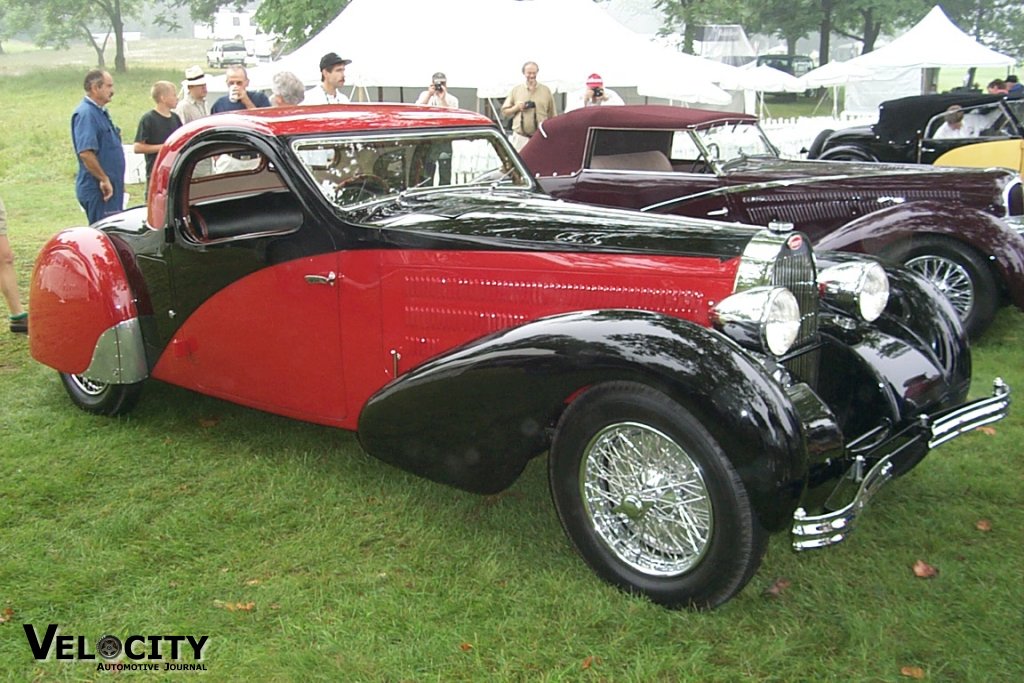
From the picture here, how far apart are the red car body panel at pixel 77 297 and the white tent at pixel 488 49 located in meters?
8.24

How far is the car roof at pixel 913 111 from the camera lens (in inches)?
413

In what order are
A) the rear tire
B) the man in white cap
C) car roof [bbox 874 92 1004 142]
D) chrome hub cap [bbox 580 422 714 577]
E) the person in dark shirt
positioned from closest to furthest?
chrome hub cap [bbox 580 422 714 577] < the person in dark shirt < the man in white cap < car roof [bbox 874 92 1004 142] < the rear tire

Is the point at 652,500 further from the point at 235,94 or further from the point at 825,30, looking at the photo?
the point at 825,30

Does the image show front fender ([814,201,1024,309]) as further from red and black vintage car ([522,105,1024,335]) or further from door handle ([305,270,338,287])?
door handle ([305,270,338,287])

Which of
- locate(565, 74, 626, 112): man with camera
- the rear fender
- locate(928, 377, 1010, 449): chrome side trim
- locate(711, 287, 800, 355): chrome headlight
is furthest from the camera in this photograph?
locate(565, 74, 626, 112): man with camera

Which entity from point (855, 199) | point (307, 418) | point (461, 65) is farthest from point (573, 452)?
point (461, 65)

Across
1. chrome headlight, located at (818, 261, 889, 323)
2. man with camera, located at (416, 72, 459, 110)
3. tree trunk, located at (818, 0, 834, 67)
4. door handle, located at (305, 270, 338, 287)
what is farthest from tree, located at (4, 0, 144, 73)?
chrome headlight, located at (818, 261, 889, 323)

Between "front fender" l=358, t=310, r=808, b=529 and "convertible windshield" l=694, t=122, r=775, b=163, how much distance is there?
15.3ft

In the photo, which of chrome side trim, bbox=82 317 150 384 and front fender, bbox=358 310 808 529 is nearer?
front fender, bbox=358 310 808 529

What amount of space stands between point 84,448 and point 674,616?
3171 millimetres

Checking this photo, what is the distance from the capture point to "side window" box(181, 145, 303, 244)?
4.37m

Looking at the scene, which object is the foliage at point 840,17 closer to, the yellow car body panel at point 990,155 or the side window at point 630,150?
the yellow car body panel at point 990,155

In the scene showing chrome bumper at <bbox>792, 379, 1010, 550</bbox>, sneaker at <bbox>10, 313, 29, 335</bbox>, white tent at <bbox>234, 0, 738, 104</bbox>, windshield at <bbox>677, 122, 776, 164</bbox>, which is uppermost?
white tent at <bbox>234, 0, 738, 104</bbox>

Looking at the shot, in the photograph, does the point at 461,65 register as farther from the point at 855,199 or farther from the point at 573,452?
the point at 573,452
